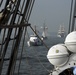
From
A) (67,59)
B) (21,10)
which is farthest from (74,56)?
(21,10)

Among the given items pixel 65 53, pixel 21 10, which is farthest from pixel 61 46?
pixel 21 10

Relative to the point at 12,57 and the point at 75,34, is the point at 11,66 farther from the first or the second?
the point at 75,34

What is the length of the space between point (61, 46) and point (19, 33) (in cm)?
261

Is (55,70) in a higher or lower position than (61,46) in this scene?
lower

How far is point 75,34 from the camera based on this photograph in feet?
36.9

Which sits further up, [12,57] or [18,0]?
[18,0]

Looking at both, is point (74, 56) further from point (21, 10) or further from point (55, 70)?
point (21, 10)

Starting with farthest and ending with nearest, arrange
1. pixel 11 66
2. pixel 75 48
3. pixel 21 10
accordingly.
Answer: pixel 75 48, pixel 21 10, pixel 11 66

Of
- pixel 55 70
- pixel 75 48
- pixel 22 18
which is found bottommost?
pixel 55 70

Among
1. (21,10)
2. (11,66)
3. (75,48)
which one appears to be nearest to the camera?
(11,66)

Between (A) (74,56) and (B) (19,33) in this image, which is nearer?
(B) (19,33)

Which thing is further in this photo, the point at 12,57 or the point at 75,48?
the point at 75,48

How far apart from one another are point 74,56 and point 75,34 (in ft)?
2.25

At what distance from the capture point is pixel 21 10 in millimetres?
9680
